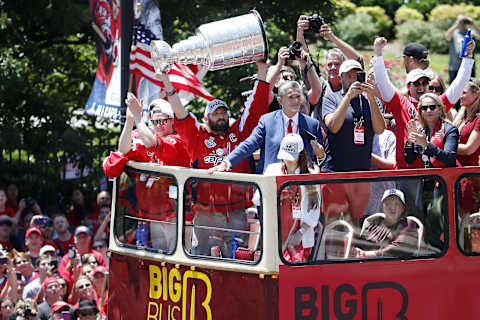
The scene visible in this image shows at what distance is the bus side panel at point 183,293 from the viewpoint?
6.14 m

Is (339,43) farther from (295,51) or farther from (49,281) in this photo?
(49,281)

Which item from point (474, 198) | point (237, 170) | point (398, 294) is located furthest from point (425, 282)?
point (237, 170)

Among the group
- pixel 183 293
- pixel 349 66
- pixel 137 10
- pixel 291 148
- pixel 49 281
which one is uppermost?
pixel 137 10

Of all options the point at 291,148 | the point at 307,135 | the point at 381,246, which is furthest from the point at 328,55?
the point at 381,246

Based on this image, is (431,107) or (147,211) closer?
(431,107)

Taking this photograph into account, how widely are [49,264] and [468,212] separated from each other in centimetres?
532

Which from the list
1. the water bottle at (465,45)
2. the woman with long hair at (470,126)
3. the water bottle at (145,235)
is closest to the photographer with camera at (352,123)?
the woman with long hair at (470,126)

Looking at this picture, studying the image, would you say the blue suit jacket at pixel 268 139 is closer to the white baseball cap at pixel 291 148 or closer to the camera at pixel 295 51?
the white baseball cap at pixel 291 148

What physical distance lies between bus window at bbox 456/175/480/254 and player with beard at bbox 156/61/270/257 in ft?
5.09

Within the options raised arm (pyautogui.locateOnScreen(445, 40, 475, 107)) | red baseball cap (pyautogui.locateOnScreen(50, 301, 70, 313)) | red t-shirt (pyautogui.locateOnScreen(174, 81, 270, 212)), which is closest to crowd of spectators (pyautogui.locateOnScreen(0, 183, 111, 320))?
red baseball cap (pyautogui.locateOnScreen(50, 301, 70, 313))

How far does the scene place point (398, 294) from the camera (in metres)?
6.25

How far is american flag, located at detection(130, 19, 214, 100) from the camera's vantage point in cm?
1006

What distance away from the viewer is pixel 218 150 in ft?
23.8

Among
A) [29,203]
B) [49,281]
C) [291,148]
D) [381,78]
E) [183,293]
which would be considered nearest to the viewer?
[291,148]
